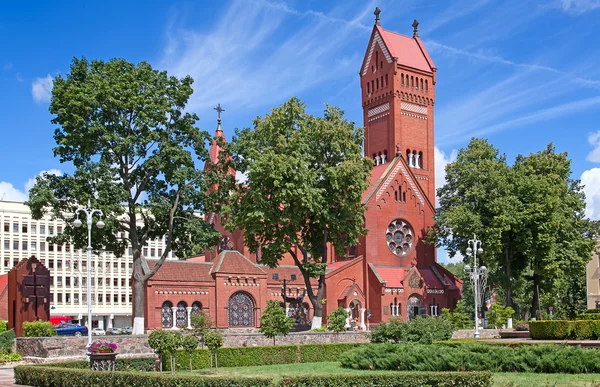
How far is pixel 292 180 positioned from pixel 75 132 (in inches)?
503

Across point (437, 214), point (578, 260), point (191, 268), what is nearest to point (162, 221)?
point (191, 268)

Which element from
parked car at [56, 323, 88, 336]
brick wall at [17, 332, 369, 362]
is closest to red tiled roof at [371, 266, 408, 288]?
brick wall at [17, 332, 369, 362]

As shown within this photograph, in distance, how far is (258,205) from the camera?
42812mm

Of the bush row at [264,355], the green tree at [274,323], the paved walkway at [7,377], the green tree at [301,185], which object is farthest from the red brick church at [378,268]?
the paved walkway at [7,377]

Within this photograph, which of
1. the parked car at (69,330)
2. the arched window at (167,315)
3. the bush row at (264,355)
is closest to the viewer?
the bush row at (264,355)

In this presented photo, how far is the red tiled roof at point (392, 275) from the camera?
5747cm

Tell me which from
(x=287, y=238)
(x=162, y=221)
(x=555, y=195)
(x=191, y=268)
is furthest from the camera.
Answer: (x=191, y=268)

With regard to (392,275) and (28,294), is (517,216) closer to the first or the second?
(392,275)

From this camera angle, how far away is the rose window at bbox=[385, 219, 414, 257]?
6025 centimetres

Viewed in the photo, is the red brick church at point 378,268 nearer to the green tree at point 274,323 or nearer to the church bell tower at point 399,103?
the church bell tower at point 399,103

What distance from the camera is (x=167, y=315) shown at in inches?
2121

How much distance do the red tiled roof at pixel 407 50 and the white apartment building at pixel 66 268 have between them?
41.1 metres

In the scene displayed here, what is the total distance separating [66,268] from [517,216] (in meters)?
58.5

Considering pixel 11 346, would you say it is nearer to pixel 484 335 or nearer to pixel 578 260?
pixel 484 335
